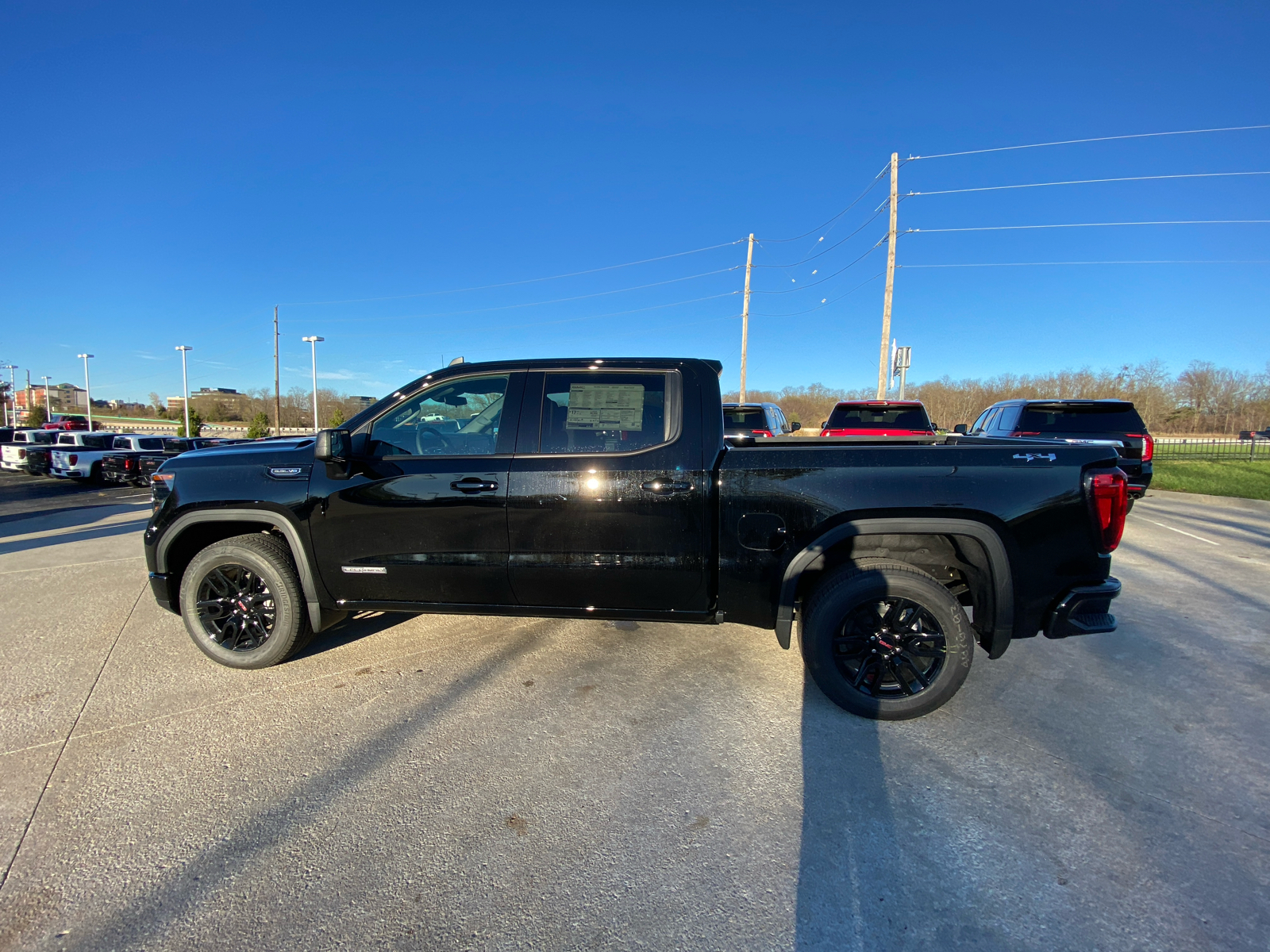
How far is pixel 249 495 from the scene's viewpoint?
3.49 meters

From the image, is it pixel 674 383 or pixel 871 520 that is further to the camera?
pixel 674 383

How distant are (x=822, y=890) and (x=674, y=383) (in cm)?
241

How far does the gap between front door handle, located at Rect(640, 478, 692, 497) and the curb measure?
40.6 feet

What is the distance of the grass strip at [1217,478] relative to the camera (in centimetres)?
A: 1169

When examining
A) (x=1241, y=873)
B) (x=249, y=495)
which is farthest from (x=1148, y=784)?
(x=249, y=495)

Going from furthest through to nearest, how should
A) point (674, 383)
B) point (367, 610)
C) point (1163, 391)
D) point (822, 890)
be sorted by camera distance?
1. point (1163, 391)
2. point (367, 610)
3. point (674, 383)
4. point (822, 890)

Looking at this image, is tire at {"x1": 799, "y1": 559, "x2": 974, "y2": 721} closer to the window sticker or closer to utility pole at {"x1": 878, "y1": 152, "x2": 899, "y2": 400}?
the window sticker

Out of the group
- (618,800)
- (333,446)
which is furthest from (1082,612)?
Result: (333,446)

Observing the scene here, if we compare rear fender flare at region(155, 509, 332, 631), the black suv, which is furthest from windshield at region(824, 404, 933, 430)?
rear fender flare at region(155, 509, 332, 631)

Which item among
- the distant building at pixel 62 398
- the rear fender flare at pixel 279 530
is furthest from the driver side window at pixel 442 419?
the distant building at pixel 62 398

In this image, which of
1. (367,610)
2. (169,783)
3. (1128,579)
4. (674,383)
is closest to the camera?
(169,783)

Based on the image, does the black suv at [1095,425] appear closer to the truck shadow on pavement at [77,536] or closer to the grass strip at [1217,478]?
the grass strip at [1217,478]

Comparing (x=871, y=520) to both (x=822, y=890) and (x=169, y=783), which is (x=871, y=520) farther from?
(x=169, y=783)

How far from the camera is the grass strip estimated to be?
11.7 metres
